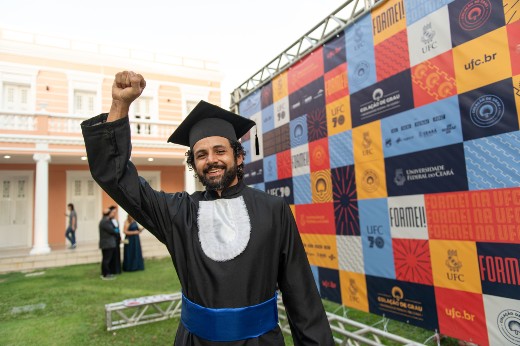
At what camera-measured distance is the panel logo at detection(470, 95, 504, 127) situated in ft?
7.80

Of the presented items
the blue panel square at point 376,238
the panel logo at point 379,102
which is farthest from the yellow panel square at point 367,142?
the blue panel square at point 376,238

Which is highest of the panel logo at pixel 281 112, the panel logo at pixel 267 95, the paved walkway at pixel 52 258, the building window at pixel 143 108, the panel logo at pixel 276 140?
the building window at pixel 143 108

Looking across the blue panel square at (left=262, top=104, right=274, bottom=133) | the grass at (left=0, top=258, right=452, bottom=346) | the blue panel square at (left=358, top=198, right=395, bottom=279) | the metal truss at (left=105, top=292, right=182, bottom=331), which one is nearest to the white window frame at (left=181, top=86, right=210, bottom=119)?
the grass at (left=0, top=258, right=452, bottom=346)

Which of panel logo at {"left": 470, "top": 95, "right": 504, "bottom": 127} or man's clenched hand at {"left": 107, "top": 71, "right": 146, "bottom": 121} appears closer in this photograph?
man's clenched hand at {"left": 107, "top": 71, "right": 146, "bottom": 121}

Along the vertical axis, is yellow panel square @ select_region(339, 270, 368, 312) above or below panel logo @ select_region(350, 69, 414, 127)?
below

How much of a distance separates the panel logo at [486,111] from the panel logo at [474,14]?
569 millimetres

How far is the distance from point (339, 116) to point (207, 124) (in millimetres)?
2266

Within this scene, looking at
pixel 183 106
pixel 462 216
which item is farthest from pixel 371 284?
pixel 183 106

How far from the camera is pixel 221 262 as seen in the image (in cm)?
159

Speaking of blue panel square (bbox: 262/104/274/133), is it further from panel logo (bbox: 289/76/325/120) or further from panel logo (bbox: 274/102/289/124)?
panel logo (bbox: 289/76/325/120)

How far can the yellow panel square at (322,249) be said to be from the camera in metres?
3.96

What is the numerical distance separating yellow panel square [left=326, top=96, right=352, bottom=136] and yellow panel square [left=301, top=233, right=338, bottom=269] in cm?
129

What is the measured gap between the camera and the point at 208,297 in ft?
5.13

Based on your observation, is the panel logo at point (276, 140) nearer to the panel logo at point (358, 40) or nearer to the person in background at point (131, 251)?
the panel logo at point (358, 40)
